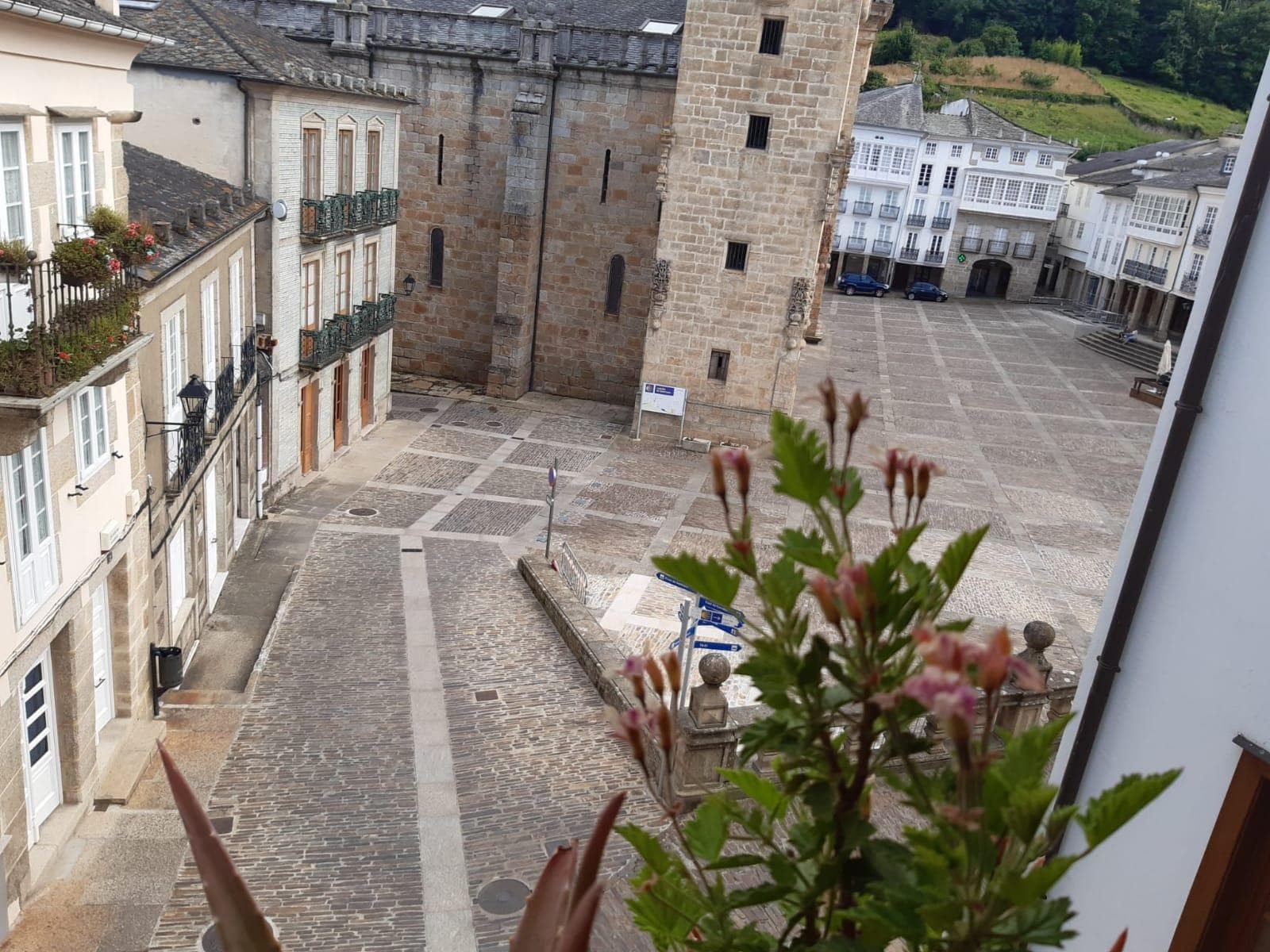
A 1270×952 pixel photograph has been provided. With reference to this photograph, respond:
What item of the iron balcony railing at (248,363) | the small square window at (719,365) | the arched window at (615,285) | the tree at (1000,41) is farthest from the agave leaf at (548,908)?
the tree at (1000,41)

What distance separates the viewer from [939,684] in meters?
1.42

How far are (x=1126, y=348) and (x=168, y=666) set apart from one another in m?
47.0

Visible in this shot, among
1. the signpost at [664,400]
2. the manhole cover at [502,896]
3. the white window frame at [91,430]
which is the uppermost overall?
the white window frame at [91,430]

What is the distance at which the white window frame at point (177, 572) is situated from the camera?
1364 cm

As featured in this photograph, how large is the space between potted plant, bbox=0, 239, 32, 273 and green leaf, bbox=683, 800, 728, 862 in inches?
297

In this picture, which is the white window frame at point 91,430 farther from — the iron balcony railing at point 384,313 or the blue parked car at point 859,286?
the blue parked car at point 859,286

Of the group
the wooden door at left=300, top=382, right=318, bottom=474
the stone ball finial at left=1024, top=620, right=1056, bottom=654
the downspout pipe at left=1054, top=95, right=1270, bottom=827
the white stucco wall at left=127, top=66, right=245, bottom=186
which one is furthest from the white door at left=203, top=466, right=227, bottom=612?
the downspout pipe at left=1054, top=95, right=1270, bottom=827

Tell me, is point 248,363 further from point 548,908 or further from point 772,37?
point 548,908

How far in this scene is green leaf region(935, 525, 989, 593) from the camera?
7.07 ft

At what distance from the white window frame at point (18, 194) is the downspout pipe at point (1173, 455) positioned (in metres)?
8.59

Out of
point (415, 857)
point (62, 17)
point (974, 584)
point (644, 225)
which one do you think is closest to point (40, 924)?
point (415, 857)

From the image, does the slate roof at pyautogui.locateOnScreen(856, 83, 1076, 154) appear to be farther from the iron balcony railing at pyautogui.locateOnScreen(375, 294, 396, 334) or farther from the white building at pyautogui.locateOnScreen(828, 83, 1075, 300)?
the iron balcony railing at pyautogui.locateOnScreen(375, 294, 396, 334)

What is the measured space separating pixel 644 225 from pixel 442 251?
6847 mm

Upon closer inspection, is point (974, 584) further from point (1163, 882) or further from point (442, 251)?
point (442, 251)
